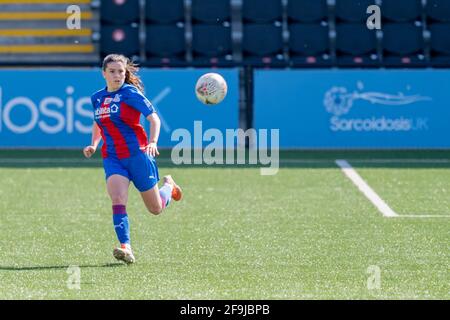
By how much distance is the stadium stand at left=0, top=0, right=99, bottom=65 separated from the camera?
80.7 ft

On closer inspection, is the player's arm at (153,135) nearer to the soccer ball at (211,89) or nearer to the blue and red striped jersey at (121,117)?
the blue and red striped jersey at (121,117)

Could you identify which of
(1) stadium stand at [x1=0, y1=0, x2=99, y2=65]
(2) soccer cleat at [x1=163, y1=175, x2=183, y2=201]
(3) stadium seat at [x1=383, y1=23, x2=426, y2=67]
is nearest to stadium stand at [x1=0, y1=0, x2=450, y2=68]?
(3) stadium seat at [x1=383, y1=23, x2=426, y2=67]

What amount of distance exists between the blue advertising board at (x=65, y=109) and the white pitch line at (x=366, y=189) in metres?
2.79

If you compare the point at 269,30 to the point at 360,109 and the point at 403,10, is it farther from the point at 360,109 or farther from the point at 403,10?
the point at 360,109

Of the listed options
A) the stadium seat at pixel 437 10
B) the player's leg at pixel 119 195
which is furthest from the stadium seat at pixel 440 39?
the player's leg at pixel 119 195

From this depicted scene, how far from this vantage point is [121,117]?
398 inches

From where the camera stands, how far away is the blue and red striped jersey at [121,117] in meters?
10.1

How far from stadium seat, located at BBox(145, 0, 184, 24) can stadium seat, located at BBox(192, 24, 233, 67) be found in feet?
1.44

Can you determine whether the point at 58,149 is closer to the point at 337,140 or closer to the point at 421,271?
the point at 337,140

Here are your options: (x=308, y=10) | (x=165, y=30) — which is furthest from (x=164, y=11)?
(x=308, y=10)

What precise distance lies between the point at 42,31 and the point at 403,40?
7185 millimetres

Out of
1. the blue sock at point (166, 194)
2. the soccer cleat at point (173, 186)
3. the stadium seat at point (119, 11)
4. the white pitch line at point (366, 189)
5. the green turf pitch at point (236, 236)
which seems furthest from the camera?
the stadium seat at point (119, 11)

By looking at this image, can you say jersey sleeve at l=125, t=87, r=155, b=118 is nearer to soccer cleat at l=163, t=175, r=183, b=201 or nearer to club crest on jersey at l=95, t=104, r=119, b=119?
club crest on jersey at l=95, t=104, r=119, b=119
